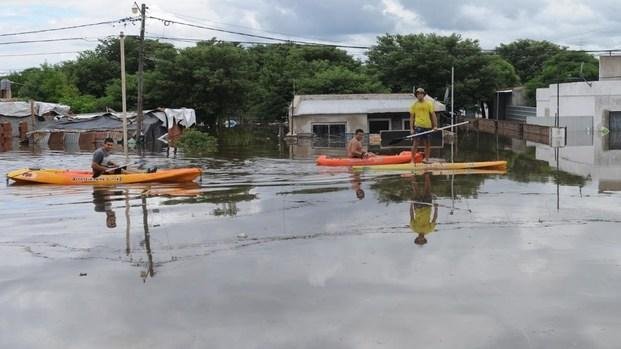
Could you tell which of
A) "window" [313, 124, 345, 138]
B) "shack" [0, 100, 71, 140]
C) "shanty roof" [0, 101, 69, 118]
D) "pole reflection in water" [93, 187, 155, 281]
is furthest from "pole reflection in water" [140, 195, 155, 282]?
"shanty roof" [0, 101, 69, 118]

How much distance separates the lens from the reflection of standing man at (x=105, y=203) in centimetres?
1175

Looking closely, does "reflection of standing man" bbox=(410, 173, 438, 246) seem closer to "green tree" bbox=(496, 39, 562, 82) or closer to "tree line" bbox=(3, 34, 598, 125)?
"tree line" bbox=(3, 34, 598, 125)

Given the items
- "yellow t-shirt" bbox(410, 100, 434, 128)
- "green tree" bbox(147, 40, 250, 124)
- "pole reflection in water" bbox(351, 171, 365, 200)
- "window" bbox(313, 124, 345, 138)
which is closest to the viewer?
"pole reflection in water" bbox(351, 171, 365, 200)

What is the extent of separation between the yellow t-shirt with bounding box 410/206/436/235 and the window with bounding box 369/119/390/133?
40045 mm

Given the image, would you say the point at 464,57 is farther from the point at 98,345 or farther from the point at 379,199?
the point at 98,345

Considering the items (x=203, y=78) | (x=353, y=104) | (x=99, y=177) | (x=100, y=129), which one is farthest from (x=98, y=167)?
(x=203, y=78)

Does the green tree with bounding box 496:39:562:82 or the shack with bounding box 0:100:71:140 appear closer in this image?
the shack with bounding box 0:100:71:140

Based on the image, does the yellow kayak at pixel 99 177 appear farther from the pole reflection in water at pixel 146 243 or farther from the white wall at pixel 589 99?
the white wall at pixel 589 99

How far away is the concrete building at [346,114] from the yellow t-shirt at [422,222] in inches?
1504

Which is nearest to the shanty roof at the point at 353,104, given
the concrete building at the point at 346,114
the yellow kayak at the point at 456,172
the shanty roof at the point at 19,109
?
the concrete building at the point at 346,114

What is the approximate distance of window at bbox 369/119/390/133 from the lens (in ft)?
170

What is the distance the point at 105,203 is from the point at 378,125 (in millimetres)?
39810

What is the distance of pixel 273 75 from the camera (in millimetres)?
61438

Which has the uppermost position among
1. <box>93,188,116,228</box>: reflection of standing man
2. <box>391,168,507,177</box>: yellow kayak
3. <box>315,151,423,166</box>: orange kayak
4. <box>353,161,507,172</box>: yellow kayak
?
<box>315,151,423,166</box>: orange kayak
